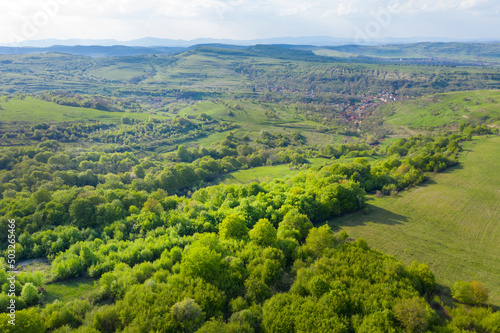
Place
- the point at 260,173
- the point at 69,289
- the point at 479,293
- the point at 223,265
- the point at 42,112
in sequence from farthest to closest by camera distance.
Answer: the point at 42,112
the point at 260,173
the point at 69,289
the point at 223,265
the point at 479,293

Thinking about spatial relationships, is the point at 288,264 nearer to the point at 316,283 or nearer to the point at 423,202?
the point at 316,283

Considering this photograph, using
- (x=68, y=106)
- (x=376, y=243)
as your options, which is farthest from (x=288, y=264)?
(x=68, y=106)

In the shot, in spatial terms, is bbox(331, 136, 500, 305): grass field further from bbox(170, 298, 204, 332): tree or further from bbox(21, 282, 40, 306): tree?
bbox(21, 282, 40, 306): tree

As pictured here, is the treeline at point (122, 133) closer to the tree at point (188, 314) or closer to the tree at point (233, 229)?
the tree at point (233, 229)

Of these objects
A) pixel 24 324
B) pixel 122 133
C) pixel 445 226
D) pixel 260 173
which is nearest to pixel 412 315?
pixel 24 324

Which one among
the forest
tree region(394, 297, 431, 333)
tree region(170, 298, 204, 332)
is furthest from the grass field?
tree region(170, 298, 204, 332)

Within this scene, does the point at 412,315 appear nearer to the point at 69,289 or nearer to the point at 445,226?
the point at 445,226
